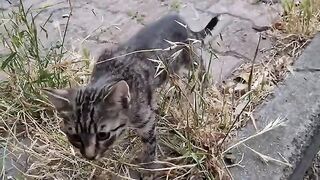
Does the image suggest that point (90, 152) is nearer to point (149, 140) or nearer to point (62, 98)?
point (62, 98)

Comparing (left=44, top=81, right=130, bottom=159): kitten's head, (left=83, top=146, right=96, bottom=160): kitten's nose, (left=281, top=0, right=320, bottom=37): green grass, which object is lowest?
(left=281, top=0, right=320, bottom=37): green grass

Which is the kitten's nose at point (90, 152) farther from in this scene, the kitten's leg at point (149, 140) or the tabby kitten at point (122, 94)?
the kitten's leg at point (149, 140)

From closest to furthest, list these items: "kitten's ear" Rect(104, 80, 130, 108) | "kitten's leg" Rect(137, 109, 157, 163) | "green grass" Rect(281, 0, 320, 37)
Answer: "kitten's ear" Rect(104, 80, 130, 108) < "kitten's leg" Rect(137, 109, 157, 163) < "green grass" Rect(281, 0, 320, 37)

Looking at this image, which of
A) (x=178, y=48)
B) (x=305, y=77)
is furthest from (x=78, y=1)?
(x=305, y=77)

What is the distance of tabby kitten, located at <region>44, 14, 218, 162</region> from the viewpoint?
9.42 feet

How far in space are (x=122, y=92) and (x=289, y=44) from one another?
67.4 inches

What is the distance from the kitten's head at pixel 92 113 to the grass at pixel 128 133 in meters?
0.35

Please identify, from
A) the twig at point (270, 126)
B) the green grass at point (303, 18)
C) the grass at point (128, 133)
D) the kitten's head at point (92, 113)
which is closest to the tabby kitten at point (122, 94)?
the kitten's head at point (92, 113)

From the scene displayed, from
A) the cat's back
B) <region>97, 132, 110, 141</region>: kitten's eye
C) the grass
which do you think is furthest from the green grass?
<region>97, 132, 110, 141</region>: kitten's eye

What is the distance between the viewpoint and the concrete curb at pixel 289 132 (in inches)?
128

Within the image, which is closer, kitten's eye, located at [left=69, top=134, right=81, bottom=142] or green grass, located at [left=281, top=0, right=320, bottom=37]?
kitten's eye, located at [left=69, top=134, right=81, bottom=142]

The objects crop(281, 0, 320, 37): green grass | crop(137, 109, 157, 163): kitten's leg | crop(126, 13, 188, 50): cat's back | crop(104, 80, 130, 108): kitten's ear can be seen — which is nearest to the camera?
crop(104, 80, 130, 108): kitten's ear

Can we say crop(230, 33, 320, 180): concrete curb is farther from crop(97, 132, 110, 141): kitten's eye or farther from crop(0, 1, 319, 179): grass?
crop(97, 132, 110, 141): kitten's eye

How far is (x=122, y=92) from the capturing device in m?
2.88
